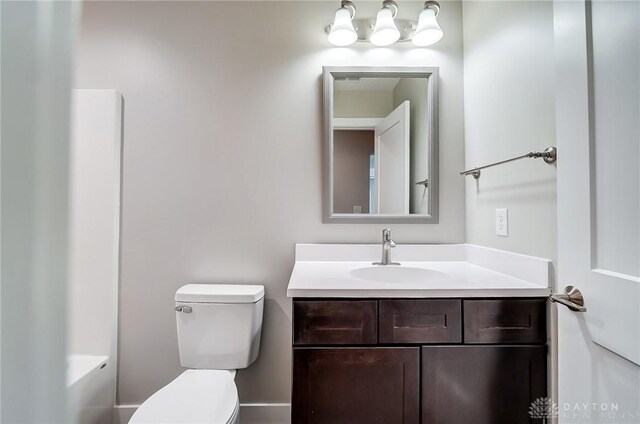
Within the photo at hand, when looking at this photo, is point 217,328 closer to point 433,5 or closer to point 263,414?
point 263,414

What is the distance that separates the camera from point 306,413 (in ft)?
3.29

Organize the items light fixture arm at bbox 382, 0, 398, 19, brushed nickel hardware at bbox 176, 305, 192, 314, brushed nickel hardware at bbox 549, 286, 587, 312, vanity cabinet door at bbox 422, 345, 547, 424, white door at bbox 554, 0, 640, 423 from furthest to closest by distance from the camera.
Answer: light fixture arm at bbox 382, 0, 398, 19, brushed nickel hardware at bbox 176, 305, 192, 314, vanity cabinet door at bbox 422, 345, 547, 424, brushed nickel hardware at bbox 549, 286, 587, 312, white door at bbox 554, 0, 640, 423

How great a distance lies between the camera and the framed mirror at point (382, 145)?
1611mm

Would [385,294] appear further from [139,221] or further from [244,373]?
[139,221]

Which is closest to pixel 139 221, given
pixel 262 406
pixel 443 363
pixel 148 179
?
pixel 148 179

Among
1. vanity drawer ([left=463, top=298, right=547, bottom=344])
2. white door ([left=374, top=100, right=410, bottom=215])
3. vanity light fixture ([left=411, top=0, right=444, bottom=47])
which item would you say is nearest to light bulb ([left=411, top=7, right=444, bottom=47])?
vanity light fixture ([left=411, top=0, right=444, bottom=47])

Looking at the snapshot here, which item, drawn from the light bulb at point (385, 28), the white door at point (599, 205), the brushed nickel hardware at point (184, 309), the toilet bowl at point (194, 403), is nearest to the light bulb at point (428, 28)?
the light bulb at point (385, 28)

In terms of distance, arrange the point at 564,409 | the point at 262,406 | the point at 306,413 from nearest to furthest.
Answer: the point at 564,409, the point at 306,413, the point at 262,406

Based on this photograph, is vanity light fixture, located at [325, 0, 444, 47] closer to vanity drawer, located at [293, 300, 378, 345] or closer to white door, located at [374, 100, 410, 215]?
white door, located at [374, 100, 410, 215]

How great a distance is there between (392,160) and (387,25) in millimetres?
671

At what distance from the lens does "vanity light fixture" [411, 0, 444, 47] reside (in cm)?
152

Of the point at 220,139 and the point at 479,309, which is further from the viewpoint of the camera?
the point at 220,139

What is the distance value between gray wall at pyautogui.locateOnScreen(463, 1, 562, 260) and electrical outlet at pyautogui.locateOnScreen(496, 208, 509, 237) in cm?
2

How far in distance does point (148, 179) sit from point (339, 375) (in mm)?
1352
